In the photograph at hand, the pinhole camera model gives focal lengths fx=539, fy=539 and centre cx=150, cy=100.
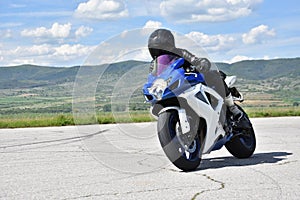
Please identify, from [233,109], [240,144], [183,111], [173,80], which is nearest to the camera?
[173,80]

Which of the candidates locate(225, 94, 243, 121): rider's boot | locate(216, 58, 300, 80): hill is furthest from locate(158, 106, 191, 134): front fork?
locate(216, 58, 300, 80): hill

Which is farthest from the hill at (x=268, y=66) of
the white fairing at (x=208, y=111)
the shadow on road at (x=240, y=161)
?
the white fairing at (x=208, y=111)

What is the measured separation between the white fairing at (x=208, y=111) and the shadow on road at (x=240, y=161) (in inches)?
14.3

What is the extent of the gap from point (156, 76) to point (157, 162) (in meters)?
1.61

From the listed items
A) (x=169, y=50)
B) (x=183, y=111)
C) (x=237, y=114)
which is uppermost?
(x=169, y=50)

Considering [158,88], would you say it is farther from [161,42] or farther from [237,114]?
[237,114]

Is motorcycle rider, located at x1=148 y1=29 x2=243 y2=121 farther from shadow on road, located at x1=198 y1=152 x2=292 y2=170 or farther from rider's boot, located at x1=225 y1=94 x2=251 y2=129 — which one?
shadow on road, located at x1=198 y1=152 x2=292 y2=170

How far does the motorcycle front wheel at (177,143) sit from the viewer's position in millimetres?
7090

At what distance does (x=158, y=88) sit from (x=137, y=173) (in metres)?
1.18

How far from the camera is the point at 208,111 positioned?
7516 millimetres

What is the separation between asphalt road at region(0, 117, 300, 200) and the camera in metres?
5.78

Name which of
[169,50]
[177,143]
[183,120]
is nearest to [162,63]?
[169,50]

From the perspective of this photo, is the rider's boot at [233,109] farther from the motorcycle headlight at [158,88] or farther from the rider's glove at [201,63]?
the motorcycle headlight at [158,88]

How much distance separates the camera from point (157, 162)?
8.25m
